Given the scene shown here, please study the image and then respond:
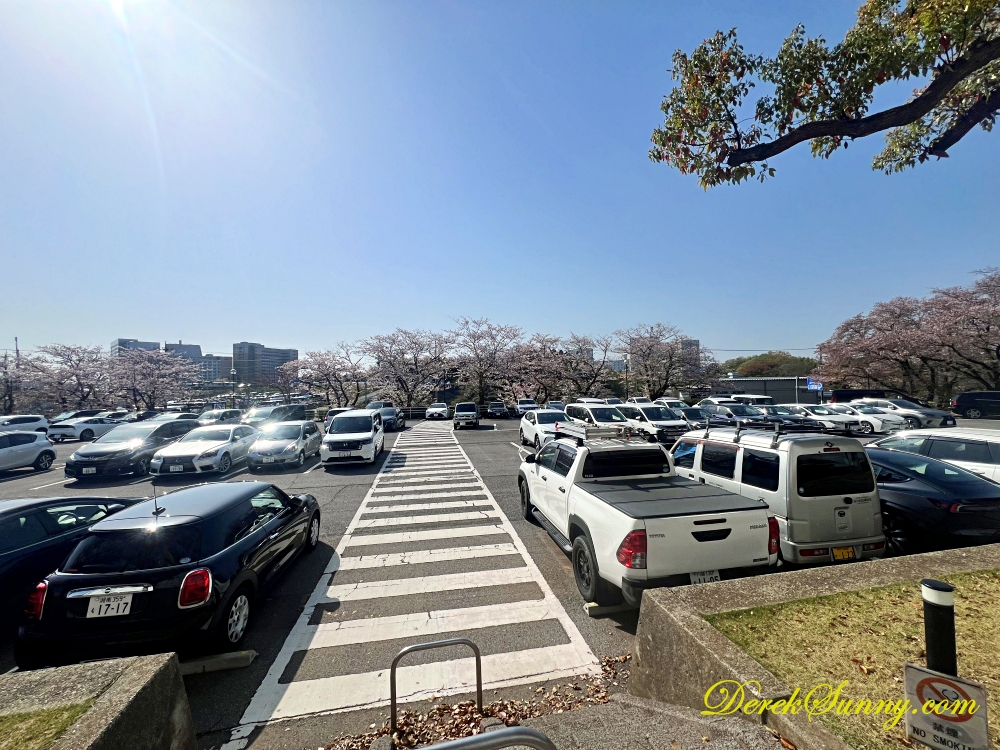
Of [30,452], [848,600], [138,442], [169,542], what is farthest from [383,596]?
[30,452]

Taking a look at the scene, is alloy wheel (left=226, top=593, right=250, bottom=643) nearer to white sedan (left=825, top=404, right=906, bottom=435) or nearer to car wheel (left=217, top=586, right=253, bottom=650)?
car wheel (left=217, top=586, right=253, bottom=650)

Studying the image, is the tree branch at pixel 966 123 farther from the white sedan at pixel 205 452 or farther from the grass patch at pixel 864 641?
the white sedan at pixel 205 452

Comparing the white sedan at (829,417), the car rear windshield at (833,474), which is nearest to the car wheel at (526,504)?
the car rear windshield at (833,474)

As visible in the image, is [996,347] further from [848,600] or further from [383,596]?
[383,596]

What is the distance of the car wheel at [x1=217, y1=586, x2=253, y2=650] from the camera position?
14.5 ft

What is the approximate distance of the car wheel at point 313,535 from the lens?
7.36 m

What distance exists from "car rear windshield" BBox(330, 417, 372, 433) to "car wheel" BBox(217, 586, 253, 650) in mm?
11978

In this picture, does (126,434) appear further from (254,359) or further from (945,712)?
(254,359)

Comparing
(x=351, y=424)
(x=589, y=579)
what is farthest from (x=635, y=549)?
(x=351, y=424)

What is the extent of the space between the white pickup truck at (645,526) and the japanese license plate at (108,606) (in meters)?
4.77

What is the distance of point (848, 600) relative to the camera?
371 centimetres

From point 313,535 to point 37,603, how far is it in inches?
146

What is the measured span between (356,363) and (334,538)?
4440 cm

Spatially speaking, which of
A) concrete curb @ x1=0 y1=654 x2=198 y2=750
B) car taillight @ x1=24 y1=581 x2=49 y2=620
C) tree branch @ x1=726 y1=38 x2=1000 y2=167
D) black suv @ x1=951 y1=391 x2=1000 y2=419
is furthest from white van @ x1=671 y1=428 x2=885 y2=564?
black suv @ x1=951 y1=391 x2=1000 y2=419
